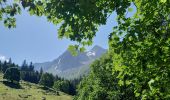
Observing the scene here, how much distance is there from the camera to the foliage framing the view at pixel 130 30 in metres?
13.7

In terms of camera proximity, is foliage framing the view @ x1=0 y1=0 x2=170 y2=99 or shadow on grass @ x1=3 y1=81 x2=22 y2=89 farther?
shadow on grass @ x1=3 y1=81 x2=22 y2=89

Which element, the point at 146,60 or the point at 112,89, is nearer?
the point at 146,60

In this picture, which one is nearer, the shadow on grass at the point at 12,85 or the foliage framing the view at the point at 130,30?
the foliage framing the view at the point at 130,30

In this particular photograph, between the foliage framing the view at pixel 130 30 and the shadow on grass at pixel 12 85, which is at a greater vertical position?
the shadow on grass at pixel 12 85

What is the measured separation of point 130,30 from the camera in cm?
1650

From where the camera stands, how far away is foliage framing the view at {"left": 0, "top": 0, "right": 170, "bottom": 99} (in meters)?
13.7

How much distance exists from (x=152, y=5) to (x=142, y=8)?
5.09ft

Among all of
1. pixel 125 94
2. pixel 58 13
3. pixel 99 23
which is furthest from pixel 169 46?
pixel 125 94

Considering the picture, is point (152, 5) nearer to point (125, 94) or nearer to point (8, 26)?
point (8, 26)

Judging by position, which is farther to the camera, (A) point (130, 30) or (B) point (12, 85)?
(B) point (12, 85)

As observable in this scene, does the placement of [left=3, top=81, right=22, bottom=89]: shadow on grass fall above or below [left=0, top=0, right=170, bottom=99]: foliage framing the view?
above

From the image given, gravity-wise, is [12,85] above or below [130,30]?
above

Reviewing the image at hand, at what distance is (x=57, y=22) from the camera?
1631 cm

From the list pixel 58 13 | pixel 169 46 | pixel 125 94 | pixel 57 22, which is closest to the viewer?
pixel 58 13
